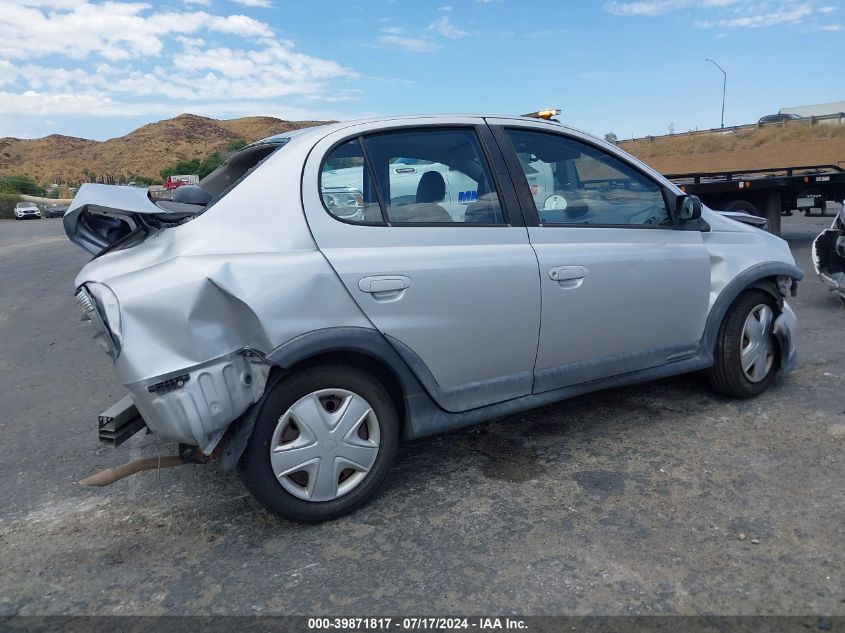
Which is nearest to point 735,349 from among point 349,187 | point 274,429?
point 349,187

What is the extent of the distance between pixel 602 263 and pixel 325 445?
175cm

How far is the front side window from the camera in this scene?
3.77 m

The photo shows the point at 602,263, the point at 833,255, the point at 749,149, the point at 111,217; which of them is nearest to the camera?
the point at 111,217

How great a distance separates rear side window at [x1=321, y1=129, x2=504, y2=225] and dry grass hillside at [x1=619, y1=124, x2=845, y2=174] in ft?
116

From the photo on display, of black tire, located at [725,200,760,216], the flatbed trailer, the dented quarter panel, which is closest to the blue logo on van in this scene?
the dented quarter panel

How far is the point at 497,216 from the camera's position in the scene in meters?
3.59

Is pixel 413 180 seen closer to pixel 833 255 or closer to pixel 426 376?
pixel 426 376

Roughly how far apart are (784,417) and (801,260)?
23.8 ft

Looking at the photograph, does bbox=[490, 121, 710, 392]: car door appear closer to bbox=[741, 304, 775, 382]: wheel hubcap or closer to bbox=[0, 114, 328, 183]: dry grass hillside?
bbox=[741, 304, 775, 382]: wheel hubcap

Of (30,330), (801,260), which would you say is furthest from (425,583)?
(801,260)

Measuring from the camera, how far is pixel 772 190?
11.5 meters

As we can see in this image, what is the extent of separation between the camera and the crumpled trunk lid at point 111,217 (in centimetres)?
333

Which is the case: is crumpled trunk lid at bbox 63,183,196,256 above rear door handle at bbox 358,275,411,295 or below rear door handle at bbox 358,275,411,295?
above

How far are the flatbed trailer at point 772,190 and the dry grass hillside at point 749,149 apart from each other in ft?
81.5
